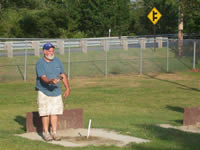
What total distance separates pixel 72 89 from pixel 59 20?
25021mm

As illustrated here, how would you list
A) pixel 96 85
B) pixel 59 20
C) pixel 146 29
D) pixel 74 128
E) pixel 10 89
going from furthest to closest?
1. pixel 146 29
2. pixel 59 20
3. pixel 96 85
4. pixel 10 89
5. pixel 74 128

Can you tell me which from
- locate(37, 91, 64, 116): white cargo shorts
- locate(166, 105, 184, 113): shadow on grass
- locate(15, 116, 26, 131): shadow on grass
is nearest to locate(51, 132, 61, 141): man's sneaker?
locate(37, 91, 64, 116): white cargo shorts

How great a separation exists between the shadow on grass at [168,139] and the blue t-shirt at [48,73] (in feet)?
5.69

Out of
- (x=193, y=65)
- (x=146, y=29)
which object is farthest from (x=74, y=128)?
(x=146, y=29)

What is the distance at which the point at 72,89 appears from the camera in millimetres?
20266

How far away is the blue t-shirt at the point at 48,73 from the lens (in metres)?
8.16

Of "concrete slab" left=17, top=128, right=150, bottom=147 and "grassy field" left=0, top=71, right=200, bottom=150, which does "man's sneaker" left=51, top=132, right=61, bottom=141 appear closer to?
"concrete slab" left=17, top=128, right=150, bottom=147

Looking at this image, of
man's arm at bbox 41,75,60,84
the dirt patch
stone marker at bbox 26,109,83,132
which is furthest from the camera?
the dirt patch

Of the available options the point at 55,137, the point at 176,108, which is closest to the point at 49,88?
the point at 55,137

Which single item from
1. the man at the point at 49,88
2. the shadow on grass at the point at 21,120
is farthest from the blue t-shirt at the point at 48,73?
the shadow on grass at the point at 21,120

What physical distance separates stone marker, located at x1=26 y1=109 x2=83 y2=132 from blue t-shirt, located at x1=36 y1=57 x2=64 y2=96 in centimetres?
105

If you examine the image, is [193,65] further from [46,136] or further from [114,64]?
[46,136]

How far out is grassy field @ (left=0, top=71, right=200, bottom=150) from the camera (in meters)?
8.15

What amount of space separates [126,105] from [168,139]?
7.24 meters
